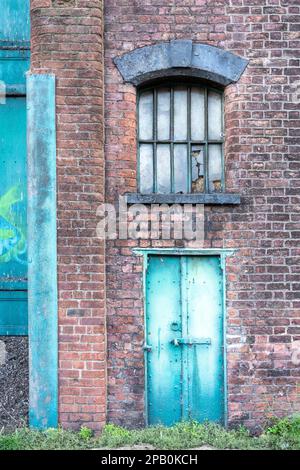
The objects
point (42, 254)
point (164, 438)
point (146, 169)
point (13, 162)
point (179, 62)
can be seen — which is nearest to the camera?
point (164, 438)

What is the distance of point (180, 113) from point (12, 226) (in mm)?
2909

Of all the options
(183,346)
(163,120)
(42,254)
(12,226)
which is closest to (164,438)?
(183,346)

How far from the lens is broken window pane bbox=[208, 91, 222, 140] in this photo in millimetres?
6160

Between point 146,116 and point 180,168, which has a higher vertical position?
point 146,116

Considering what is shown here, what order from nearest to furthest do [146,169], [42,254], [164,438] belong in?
[164,438] → [42,254] → [146,169]

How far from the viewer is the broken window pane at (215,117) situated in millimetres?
6160

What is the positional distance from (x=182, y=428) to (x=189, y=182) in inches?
104

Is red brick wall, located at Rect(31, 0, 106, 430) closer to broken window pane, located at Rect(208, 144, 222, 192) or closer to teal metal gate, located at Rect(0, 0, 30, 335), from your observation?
broken window pane, located at Rect(208, 144, 222, 192)

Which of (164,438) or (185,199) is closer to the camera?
(164,438)

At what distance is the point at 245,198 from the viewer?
595cm

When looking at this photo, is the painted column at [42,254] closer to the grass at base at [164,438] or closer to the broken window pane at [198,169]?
the grass at base at [164,438]

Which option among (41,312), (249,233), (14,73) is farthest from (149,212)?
(14,73)

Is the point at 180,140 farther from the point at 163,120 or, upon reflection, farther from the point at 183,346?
the point at 183,346

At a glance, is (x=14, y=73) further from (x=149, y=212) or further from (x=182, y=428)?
(x=182, y=428)
